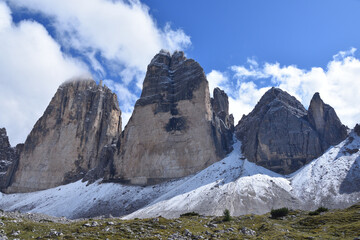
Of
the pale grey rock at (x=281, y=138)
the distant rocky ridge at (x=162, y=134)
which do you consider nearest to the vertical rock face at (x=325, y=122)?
the distant rocky ridge at (x=162, y=134)

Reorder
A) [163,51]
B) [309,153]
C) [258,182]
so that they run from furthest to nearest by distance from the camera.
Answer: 1. [163,51]
2. [309,153]
3. [258,182]

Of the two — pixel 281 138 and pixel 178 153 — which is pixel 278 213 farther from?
pixel 178 153

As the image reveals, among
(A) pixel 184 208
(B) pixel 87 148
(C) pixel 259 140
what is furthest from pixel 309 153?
(B) pixel 87 148

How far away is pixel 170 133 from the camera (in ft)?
338

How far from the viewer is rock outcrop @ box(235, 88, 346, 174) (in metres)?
89.1

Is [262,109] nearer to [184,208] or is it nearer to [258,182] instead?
[258,182]

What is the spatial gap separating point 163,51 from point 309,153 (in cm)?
7304

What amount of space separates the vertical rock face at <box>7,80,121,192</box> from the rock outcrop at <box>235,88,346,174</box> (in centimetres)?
6714

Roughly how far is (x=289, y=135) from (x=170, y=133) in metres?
37.8

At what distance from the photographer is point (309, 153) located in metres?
88.5

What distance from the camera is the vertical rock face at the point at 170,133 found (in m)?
97.2

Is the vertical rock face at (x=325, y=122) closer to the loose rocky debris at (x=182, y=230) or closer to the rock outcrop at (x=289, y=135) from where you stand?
the rock outcrop at (x=289, y=135)

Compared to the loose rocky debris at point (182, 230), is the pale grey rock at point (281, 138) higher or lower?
higher

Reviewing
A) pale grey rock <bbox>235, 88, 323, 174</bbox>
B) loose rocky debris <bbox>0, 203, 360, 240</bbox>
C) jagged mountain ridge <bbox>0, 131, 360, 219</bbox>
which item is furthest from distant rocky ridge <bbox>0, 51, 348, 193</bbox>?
loose rocky debris <bbox>0, 203, 360, 240</bbox>
